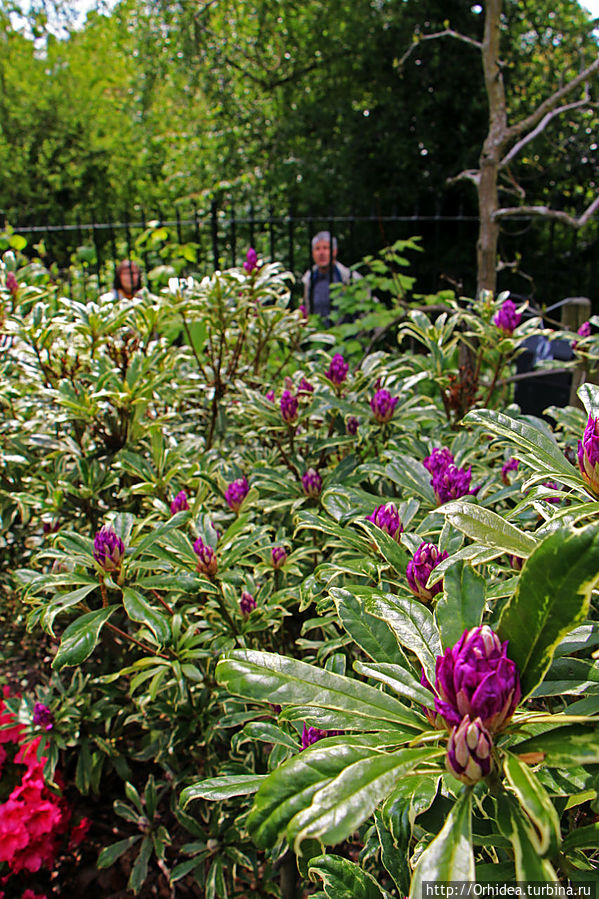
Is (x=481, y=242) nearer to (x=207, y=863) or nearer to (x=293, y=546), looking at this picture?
(x=293, y=546)

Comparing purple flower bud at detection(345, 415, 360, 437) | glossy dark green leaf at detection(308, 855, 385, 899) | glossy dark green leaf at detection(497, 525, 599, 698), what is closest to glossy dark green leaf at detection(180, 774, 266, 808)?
glossy dark green leaf at detection(308, 855, 385, 899)

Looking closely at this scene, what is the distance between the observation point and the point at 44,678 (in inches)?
87.7

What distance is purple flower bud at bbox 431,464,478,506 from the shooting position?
122cm

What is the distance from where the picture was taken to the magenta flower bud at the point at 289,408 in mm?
1760

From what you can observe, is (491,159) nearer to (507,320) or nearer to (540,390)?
(540,390)

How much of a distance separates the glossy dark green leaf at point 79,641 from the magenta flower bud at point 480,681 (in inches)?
26.3

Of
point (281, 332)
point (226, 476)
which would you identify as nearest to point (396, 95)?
point (281, 332)

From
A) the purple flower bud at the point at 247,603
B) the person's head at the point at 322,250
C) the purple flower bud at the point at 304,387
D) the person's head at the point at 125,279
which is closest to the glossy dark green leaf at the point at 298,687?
the purple flower bud at the point at 247,603

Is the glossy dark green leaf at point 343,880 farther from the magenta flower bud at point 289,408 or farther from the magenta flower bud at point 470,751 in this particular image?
the magenta flower bud at point 289,408

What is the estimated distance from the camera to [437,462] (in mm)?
1288

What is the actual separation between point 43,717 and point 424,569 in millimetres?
1407

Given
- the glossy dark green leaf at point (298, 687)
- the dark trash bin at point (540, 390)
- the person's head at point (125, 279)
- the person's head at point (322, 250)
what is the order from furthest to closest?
the person's head at point (322, 250)
the person's head at point (125, 279)
the dark trash bin at point (540, 390)
the glossy dark green leaf at point (298, 687)

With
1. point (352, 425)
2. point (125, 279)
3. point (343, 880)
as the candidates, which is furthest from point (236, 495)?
point (125, 279)

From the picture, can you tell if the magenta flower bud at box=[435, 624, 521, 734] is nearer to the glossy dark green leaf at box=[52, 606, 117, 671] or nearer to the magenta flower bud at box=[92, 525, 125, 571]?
the glossy dark green leaf at box=[52, 606, 117, 671]
